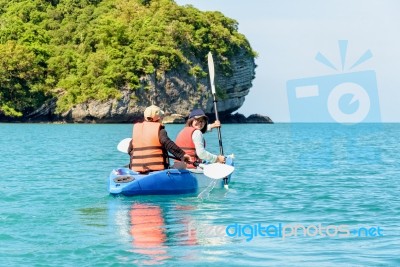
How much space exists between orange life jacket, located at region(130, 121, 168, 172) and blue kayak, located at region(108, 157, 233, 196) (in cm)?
19

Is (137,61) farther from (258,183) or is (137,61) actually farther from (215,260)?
(215,260)

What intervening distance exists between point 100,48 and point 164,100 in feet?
35.7

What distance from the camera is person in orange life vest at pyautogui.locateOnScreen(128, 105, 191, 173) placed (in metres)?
12.0

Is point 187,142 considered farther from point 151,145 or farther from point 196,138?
point 151,145

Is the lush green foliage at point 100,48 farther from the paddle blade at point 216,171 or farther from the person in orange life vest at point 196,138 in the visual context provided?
the paddle blade at point 216,171

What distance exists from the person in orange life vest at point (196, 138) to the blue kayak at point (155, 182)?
14.4 inches

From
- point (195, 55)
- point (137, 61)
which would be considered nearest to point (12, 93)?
point (137, 61)

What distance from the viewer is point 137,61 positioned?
3142 inches

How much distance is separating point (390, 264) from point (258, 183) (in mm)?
8888

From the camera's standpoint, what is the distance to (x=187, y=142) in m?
13.1

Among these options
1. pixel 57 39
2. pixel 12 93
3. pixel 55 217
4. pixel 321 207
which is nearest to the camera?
pixel 55 217

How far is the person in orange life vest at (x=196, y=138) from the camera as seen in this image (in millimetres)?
12805

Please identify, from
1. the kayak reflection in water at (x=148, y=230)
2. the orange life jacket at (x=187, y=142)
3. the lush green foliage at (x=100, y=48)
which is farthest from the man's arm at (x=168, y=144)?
the lush green foliage at (x=100, y=48)

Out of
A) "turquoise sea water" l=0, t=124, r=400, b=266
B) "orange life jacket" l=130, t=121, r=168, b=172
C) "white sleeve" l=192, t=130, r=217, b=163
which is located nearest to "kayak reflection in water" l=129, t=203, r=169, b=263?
"turquoise sea water" l=0, t=124, r=400, b=266
